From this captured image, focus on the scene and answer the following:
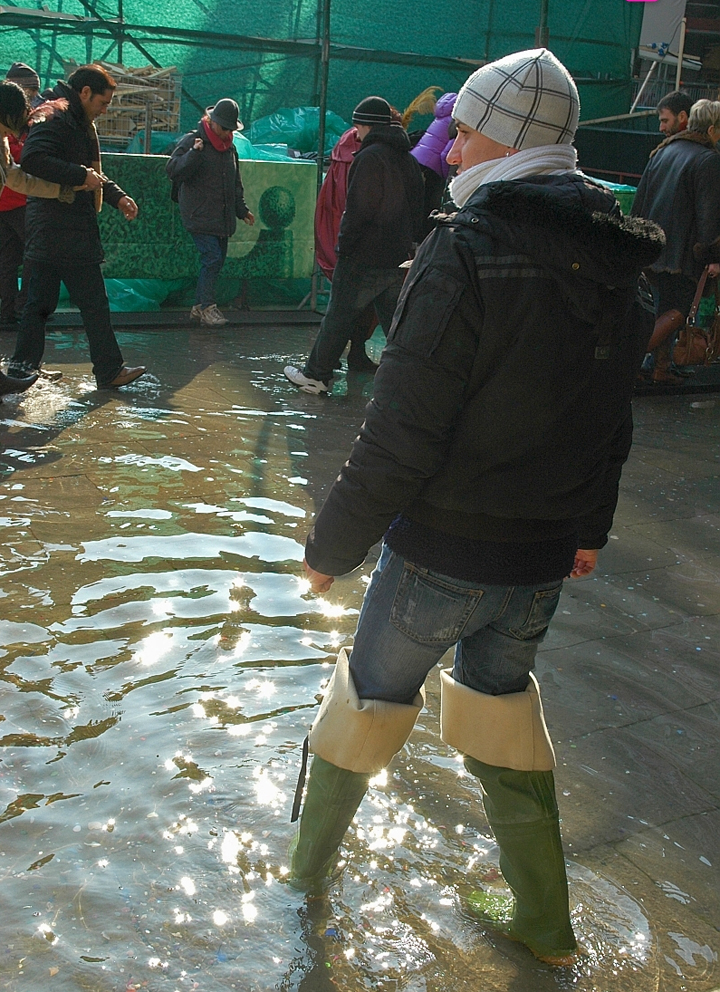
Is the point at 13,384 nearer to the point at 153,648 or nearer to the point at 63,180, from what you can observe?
the point at 63,180

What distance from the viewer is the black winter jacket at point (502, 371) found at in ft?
6.23

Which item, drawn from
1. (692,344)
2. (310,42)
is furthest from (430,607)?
(310,42)

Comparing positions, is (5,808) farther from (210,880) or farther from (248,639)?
(248,639)

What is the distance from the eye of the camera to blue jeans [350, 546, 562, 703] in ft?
6.90

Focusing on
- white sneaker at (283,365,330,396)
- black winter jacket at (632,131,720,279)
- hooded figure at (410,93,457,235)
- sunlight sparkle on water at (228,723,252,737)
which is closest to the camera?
sunlight sparkle on water at (228,723,252,737)

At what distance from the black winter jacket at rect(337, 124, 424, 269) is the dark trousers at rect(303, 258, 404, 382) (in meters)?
0.07

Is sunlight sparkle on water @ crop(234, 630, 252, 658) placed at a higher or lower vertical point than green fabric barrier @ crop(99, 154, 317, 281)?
lower

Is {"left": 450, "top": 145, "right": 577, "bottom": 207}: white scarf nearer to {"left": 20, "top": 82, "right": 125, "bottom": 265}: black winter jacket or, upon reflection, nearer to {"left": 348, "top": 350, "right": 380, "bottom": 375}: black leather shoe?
{"left": 20, "top": 82, "right": 125, "bottom": 265}: black winter jacket

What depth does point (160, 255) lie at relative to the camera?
377 inches

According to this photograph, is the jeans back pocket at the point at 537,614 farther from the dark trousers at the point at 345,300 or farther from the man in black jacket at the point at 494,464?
the dark trousers at the point at 345,300

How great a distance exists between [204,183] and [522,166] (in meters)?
7.21

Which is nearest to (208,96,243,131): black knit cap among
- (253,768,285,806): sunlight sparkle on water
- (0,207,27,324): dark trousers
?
(0,207,27,324): dark trousers

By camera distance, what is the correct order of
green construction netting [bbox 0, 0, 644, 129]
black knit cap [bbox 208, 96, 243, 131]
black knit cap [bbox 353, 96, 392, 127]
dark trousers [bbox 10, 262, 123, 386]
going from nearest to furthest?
dark trousers [bbox 10, 262, 123, 386] → black knit cap [bbox 353, 96, 392, 127] → black knit cap [bbox 208, 96, 243, 131] → green construction netting [bbox 0, 0, 644, 129]

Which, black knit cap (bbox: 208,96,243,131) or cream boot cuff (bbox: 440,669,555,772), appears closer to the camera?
cream boot cuff (bbox: 440,669,555,772)
